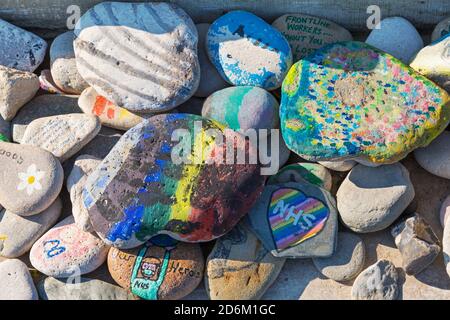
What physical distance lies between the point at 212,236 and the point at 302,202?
0.40 metres

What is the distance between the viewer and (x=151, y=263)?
286cm

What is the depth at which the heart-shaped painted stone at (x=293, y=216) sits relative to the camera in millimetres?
2873

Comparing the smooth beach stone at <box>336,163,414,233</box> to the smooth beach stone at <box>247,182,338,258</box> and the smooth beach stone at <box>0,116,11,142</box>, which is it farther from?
the smooth beach stone at <box>0,116,11,142</box>

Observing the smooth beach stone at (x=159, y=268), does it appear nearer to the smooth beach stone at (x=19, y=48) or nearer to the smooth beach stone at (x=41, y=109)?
the smooth beach stone at (x=41, y=109)

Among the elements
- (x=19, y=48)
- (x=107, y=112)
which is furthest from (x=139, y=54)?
(x=19, y=48)

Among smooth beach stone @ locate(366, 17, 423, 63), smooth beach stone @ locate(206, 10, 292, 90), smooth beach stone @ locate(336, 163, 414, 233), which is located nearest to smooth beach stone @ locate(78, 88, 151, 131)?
smooth beach stone @ locate(206, 10, 292, 90)

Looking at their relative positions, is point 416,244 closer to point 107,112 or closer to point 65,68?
point 107,112

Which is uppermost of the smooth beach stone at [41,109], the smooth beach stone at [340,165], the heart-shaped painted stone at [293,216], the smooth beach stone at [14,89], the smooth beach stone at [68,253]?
the smooth beach stone at [14,89]

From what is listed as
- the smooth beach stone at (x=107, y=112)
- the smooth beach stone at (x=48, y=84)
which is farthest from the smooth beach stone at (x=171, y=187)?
the smooth beach stone at (x=48, y=84)

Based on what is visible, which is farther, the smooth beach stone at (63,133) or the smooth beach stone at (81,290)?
the smooth beach stone at (63,133)

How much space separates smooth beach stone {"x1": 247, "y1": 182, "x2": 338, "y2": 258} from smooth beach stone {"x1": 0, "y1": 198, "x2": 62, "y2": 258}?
0.85 meters

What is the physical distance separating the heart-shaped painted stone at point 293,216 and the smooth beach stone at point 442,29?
38.1 inches

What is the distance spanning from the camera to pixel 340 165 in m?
2.99

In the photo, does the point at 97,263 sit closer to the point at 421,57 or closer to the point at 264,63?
the point at 264,63
